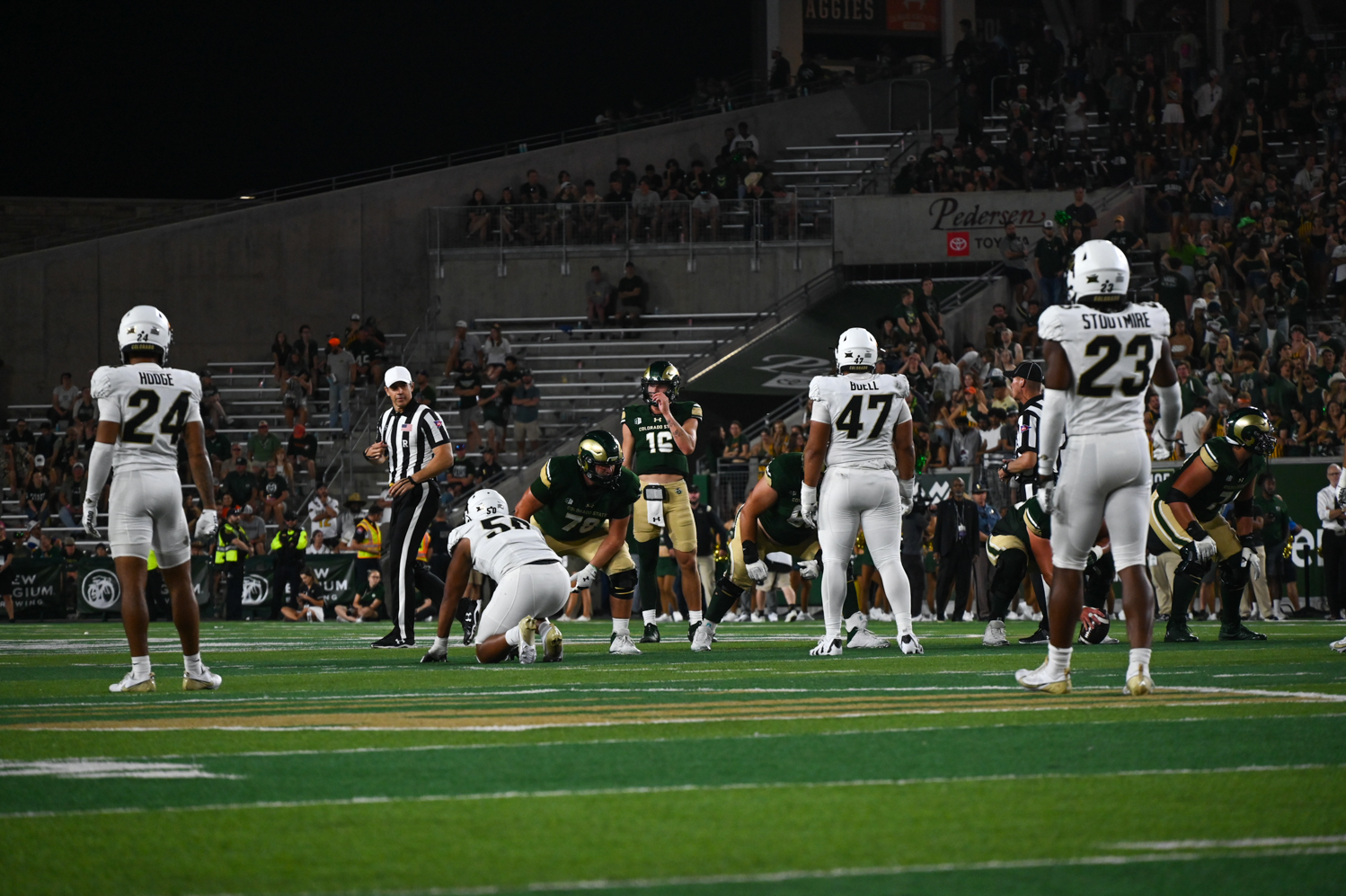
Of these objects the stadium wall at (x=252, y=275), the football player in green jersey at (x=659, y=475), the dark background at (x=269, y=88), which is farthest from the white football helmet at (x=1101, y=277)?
the dark background at (x=269, y=88)

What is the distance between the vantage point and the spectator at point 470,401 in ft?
93.6

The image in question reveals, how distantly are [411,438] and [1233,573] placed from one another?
261 inches

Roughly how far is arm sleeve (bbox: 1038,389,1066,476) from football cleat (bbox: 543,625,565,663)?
3.91 meters

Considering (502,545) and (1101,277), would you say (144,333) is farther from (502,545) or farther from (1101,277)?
(1101,277)

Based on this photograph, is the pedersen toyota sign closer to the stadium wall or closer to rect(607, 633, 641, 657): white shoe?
the stadium wall

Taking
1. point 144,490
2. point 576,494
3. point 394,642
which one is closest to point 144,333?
point 144,490

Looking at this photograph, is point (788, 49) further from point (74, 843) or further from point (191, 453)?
point (74, 843)

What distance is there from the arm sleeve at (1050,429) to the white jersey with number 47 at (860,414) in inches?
135

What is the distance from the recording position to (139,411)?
9.30 metres

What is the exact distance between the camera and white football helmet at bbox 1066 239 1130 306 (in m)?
8.09

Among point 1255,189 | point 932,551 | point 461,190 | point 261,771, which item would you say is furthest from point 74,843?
point 461,190

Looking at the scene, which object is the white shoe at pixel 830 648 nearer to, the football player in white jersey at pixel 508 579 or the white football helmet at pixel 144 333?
the football player in white jersey at pixel 508 579

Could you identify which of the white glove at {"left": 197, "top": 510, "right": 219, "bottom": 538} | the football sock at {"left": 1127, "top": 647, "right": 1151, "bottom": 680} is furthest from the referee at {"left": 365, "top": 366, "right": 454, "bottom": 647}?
the football sock at {"left": 1127, "top": 647, "right": 1151, "bottom": 680}

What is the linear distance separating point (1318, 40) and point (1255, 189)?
6.54 meters
